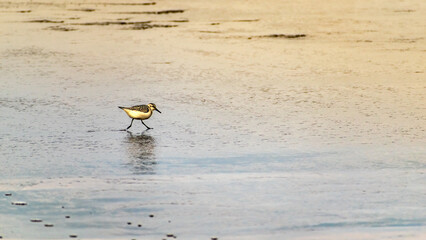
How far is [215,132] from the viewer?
9.34 metres

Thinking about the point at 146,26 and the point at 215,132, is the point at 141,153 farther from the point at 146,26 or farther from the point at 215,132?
Result: the point at 146,26

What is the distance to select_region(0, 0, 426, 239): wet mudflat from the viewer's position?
20.6ft

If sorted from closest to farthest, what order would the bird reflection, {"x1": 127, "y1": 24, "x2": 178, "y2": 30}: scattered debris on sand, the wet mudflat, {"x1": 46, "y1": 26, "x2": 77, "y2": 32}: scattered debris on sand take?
the wet mudflat
the bird reflection
{"x1": 46, "y1": 26, "x2": 77, "y2": 32}: scattered debris on sand
{"x1": 127, "y1": 24, "x2": 178, "y2": 30}: scattered debris on sand

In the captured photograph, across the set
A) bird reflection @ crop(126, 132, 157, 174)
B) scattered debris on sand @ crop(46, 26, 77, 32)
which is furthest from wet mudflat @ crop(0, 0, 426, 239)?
scattered debris on sand @ crop(46, 26, 77, 32)

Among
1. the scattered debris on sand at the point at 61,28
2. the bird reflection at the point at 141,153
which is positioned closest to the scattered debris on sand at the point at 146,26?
the scattered debris on sand at the point at 61,28

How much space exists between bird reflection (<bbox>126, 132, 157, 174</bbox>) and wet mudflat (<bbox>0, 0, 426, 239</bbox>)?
0.01 meters

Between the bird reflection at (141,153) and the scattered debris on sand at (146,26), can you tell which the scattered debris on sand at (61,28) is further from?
the bird reflection at (141,153)

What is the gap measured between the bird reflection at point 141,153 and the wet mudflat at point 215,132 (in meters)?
0.01

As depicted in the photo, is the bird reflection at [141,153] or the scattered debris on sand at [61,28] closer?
the bird reflection at [141,153]

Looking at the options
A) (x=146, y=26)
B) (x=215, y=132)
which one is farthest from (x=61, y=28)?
(x=215, y=132)

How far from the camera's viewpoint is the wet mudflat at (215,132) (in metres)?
6.27

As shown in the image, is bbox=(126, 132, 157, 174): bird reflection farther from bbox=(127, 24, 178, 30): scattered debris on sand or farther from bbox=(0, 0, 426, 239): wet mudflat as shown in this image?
bbox=(127, 24, 178, 30): scattered debris on sand

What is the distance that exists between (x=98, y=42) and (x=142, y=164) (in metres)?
9.05

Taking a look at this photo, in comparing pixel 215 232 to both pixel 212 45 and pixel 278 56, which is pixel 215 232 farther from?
pixel 212 45
